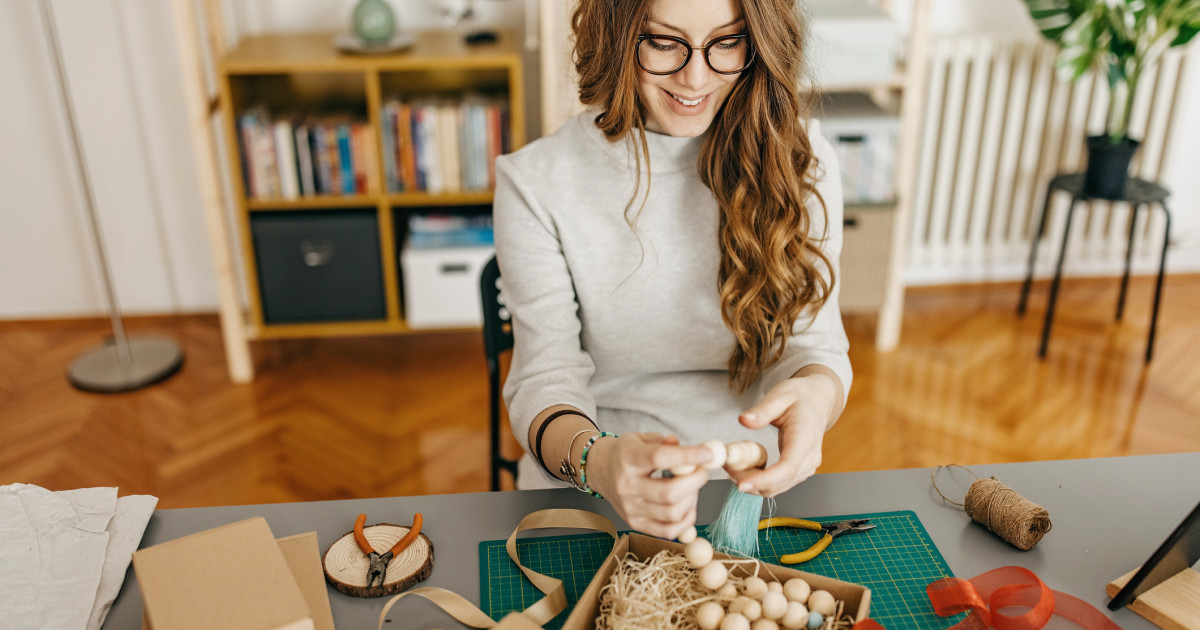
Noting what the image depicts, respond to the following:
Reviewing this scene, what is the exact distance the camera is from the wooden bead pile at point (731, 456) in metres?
0.84

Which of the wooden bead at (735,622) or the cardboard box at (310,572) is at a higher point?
the wooden bead at (735,622)

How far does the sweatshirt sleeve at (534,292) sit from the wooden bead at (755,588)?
1.18 ft

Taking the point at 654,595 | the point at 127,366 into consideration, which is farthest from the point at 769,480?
the point at 127,366

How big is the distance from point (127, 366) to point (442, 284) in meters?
0.99

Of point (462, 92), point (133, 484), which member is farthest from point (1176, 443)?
point (133, 484)

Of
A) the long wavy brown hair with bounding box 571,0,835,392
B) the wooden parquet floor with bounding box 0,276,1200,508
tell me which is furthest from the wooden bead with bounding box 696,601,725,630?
the wooden parquet floor with bounding box 0,276,1200,508

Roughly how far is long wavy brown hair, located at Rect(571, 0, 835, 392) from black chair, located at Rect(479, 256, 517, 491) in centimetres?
28

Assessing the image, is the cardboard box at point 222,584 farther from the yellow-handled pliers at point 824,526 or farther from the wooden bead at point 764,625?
the yellow-handled pliers at point 824,526

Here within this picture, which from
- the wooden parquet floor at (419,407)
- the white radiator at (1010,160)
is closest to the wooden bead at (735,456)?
the wooden parquet floor at (419,407)

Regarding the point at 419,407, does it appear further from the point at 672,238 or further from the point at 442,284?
the point at 672,238

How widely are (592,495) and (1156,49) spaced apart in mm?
2771

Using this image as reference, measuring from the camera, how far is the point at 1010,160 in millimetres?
3047

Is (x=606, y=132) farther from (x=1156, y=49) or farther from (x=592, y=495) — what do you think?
(x=1156, y=49)

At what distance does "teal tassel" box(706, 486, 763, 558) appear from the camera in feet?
3.03
